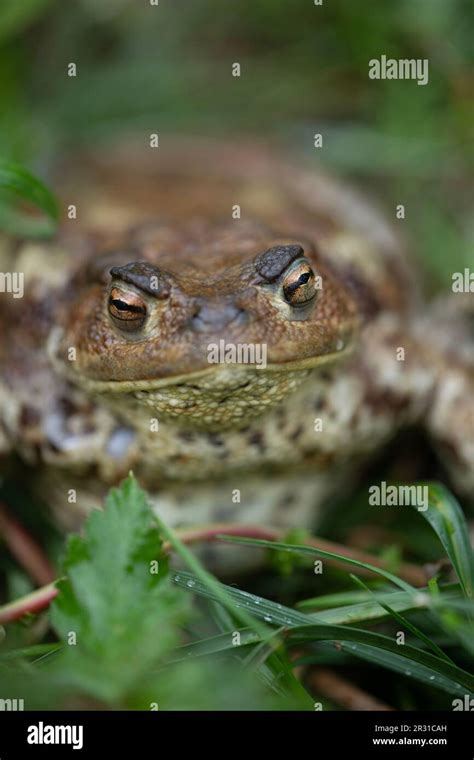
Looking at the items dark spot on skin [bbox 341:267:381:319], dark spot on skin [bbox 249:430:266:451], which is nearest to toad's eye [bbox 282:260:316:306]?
dark spot on skin [bbox 249:430:266:451]

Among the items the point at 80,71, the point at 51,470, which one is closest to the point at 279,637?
the point at 51,470

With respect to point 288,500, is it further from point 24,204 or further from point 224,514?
point 24,204

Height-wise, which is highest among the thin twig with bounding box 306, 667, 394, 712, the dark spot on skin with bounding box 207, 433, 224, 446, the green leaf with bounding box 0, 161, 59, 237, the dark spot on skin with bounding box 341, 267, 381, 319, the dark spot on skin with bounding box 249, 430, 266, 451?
the green leaf with bounding box 0, 161, 59, 237

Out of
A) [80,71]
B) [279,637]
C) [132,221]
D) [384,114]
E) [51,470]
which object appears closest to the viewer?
[279,637]

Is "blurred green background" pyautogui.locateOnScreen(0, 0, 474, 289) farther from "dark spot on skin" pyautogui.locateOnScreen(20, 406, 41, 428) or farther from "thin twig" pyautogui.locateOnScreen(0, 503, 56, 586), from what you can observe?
"thin twig" pyautogui.locateOnScreen(0, 503, 56, 586)

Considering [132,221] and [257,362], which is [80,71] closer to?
[132,221]

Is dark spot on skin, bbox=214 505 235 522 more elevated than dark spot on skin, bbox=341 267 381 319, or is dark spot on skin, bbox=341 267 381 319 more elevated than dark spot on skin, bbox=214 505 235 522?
dark spot on skin, bbox=341 267 381 319
